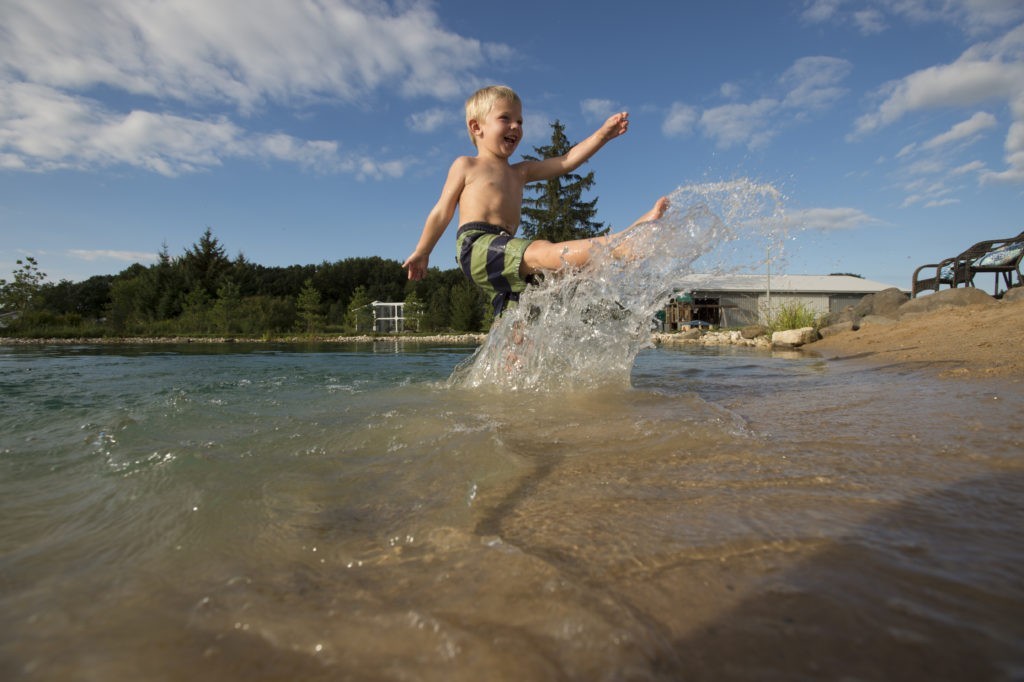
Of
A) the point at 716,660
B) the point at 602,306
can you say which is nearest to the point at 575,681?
the point at 716,660

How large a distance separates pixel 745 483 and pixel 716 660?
77 centimetres

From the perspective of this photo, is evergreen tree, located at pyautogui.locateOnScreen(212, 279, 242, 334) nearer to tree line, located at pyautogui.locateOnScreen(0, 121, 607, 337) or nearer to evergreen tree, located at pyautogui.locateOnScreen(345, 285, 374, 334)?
tree line, located at pyautogui.locateOnScreen(0, 121, 607, 337)

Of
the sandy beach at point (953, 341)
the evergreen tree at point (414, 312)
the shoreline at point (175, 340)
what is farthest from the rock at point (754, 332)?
the evergreen tree at point (414, 312)

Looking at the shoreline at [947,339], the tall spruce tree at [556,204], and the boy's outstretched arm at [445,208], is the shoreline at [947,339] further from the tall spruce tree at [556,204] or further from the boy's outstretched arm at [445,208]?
the tall spruce tree at [556,204]

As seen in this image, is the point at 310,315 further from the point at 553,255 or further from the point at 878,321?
the point at 553,255

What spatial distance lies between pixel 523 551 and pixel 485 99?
11.6 feet

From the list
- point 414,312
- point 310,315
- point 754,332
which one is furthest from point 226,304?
point 754,332

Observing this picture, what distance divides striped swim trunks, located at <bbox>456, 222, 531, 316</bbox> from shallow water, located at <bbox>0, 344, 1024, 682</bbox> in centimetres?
148

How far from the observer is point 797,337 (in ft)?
30.7

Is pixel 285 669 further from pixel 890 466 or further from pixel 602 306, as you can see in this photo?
pixel 602 306

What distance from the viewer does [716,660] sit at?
2.12ft

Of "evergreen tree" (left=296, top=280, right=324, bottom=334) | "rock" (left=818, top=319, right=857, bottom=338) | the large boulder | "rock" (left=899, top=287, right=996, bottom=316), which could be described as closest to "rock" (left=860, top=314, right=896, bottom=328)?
"rock" (left=818, top=319, right=857, bottom=338)

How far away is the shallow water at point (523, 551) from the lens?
68 centimetres

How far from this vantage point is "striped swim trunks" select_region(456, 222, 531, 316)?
10.9 ft
